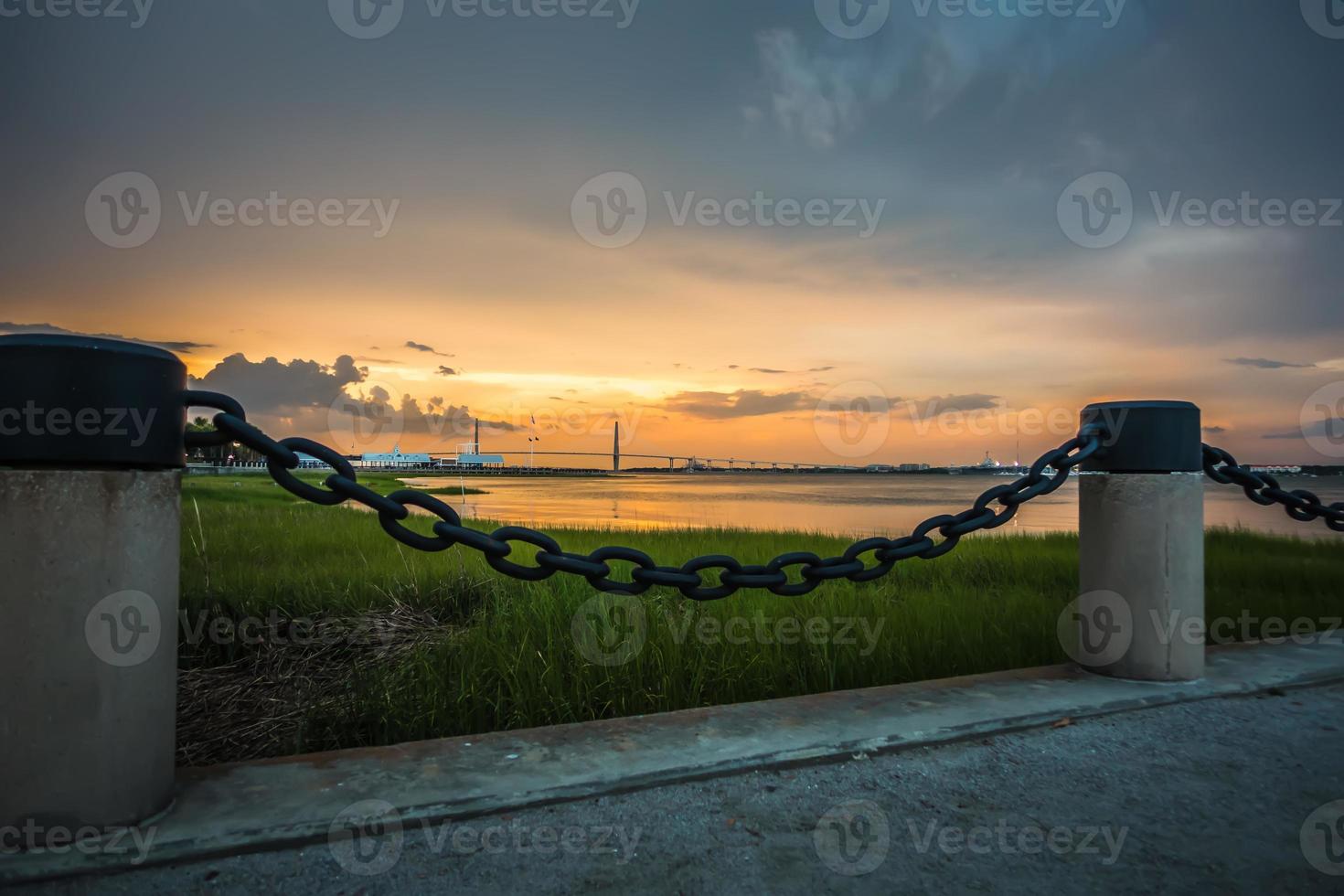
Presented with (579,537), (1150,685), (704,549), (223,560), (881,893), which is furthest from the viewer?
(579,537)

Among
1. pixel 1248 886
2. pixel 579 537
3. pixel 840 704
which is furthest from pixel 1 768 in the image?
pixel 579 537

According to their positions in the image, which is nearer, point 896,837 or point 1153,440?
point 896,837

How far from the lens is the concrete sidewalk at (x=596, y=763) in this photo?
1593 mm

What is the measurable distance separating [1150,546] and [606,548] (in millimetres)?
1819

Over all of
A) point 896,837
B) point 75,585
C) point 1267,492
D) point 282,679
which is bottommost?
point 282,679

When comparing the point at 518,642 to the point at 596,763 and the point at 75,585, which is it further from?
the point at 75,585

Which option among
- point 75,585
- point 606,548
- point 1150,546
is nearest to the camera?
point 75,585

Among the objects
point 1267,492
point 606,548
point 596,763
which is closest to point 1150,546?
point 1267,492

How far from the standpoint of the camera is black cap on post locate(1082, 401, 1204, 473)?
2.65 meters

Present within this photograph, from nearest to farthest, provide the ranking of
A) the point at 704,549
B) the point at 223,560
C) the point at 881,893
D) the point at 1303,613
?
the point at 881,893, the point at 1303,613, the point at 223,560, the point at 704,549

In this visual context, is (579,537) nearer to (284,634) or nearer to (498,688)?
(284,634)

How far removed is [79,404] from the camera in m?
→ 1.57

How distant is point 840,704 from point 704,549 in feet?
17.3

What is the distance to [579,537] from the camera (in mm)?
9195
